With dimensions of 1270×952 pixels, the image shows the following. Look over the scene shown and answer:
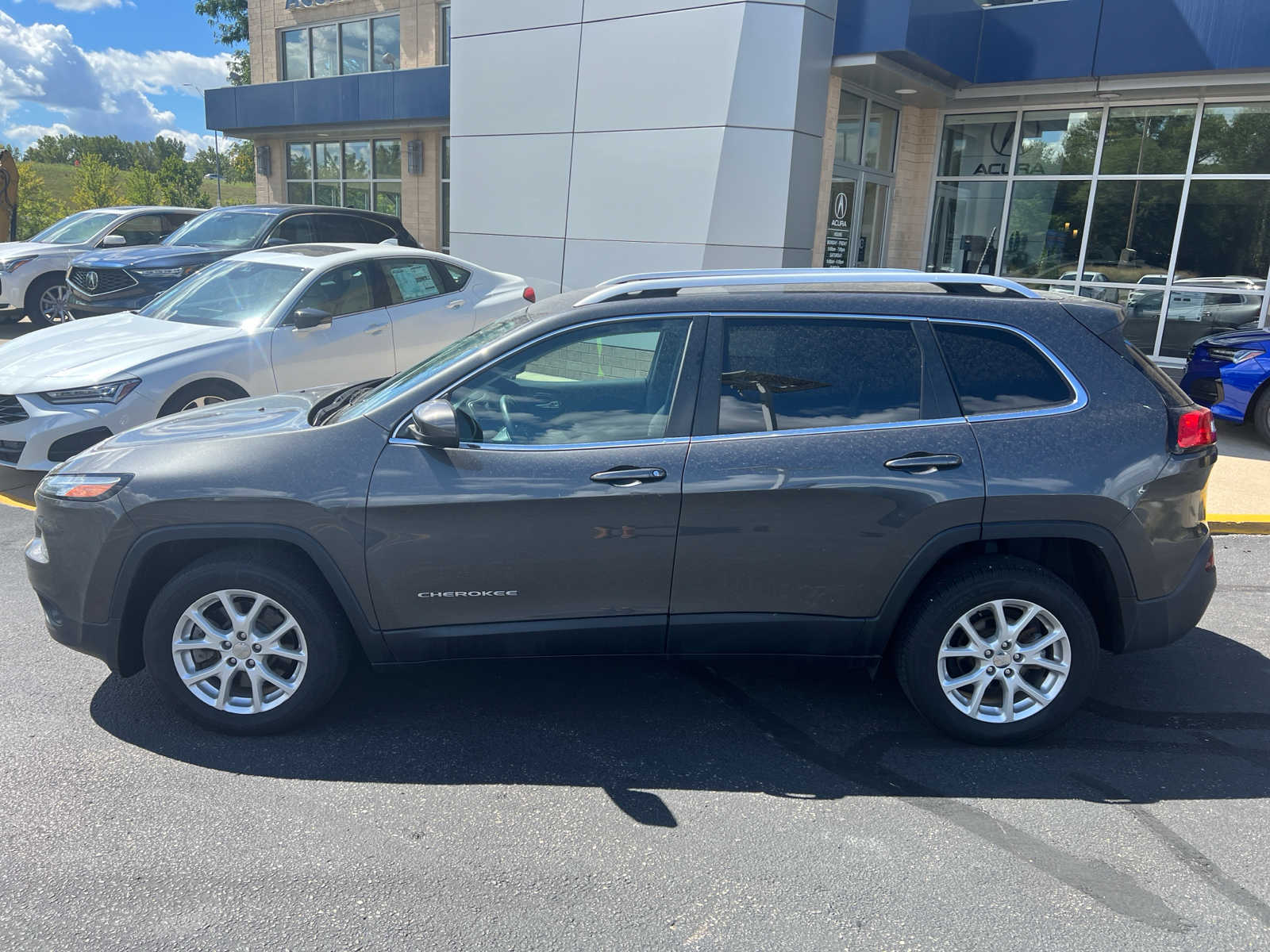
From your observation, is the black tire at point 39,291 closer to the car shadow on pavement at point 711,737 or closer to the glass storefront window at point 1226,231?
the car shadow on pavement at point 711,737

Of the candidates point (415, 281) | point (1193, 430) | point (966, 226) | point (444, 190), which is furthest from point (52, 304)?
point (1193, 430)

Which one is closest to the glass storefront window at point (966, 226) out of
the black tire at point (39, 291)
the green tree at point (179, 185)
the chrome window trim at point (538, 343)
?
the chrome window trim at point (538, 343)

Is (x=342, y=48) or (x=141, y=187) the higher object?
(x=342, y=48)

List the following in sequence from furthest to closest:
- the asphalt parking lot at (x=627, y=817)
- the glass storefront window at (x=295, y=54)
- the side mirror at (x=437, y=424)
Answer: the glass storefront window at (x=295, y=54) < the side mirror at (x=437, y=424) < the asphalt parking lot at (x=627, y=817)

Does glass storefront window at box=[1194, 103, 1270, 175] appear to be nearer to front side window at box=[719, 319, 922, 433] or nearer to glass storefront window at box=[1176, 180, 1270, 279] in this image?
glass storefront window at box=[1176, 180, 1270, 279]

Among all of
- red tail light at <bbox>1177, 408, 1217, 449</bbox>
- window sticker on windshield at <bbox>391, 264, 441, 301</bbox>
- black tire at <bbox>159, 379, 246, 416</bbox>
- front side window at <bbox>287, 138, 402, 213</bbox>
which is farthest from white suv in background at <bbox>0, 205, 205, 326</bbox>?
red tail light at <bbox>1177, 408, 1217, 449</bbox>

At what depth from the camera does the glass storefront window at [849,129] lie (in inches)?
476

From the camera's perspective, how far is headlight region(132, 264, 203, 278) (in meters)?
11.4

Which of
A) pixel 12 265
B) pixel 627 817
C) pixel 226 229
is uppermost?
pixel 226 229

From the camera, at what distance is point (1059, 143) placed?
13.2 m

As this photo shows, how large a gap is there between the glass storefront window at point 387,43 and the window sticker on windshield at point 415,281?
42.9 ft

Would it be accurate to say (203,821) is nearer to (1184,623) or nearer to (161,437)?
(161,437)

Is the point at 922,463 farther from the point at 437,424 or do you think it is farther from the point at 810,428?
the point at 437,424

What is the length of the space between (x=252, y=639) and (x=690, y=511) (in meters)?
1.69
